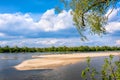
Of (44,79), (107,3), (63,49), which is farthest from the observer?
(63,49)

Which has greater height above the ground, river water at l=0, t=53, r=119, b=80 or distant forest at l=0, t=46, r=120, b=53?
distant forest at l=0, t=46, r=120, b=53

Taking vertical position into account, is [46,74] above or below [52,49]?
below

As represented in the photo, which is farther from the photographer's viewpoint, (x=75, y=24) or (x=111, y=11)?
(x=75, y=24)

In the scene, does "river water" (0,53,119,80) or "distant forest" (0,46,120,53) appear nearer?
"river water" (0,53,119,80)

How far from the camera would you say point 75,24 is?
14.1m

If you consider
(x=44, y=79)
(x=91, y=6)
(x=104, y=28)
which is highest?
(x=91, y=6)

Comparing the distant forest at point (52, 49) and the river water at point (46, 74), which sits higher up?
the distant forest at point (52, 49)

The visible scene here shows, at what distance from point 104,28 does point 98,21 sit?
441 millimetres

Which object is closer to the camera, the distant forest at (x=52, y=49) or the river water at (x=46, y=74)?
the river water at (x=46, y=74)

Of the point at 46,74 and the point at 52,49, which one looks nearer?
the point at 46,74

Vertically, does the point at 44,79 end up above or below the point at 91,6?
below

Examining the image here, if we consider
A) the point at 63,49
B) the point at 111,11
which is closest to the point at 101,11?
the point at 111,11

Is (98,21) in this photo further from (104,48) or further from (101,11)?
(104,48)

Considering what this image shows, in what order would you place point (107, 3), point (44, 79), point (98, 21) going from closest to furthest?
point (107, 3), point (98, 21), point (44, 79)
